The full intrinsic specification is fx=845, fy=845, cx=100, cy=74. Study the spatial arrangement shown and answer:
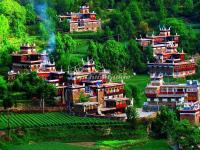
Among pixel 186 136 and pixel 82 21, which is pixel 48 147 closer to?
pixel 186 136

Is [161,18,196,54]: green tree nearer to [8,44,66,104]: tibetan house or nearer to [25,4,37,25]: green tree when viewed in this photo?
[25,4,37,25]: green tree

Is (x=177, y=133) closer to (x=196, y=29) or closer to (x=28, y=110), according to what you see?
(x=28, y=110)

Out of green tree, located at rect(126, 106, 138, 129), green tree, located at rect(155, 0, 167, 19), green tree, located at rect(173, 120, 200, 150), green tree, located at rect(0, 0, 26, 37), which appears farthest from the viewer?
green tree, located at rect(155, 0, 167, 19)

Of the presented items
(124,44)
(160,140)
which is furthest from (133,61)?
(160,140)

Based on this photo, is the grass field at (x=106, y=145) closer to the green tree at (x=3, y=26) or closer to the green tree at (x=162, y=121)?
the green tree at (x=162, y=121)

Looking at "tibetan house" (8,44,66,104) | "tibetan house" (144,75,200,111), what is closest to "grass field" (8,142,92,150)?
"tibetan house" (144,75,200,111)

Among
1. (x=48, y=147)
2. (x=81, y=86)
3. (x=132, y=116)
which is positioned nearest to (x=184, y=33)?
(x=81, y=86)
